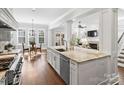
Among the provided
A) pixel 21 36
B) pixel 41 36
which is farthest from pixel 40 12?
pixel 41 36

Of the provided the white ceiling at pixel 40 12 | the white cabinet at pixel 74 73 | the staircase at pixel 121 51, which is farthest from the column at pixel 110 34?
the white ceiling at pixel 40 12

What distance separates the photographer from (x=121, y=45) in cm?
538

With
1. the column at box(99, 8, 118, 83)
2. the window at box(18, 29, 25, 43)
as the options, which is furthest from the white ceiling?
the window at box(18, 29, 25, 43)

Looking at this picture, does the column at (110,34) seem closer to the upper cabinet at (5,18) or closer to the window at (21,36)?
the upper cabinet at (5,18)

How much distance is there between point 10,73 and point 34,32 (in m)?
9.39

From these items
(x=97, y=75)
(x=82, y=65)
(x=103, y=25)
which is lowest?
(x=97, y=75)

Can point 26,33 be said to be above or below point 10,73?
above

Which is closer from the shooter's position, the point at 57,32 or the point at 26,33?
the point at 26,33

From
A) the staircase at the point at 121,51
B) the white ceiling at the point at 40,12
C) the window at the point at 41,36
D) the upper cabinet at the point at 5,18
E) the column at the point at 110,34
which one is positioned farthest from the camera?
the window at the point at 41,36

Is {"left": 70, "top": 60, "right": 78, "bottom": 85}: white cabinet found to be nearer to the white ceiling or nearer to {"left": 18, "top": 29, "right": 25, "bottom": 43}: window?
the white ceiling
